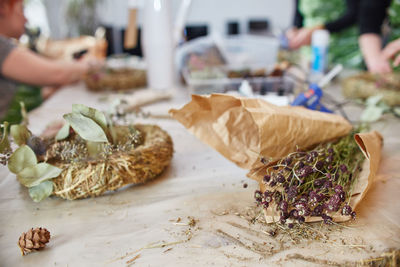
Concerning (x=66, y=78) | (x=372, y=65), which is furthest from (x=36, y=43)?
(x=372, y=65)

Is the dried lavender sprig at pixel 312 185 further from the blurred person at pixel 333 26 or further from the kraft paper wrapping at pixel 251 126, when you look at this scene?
the blurred person at pixel 333 26

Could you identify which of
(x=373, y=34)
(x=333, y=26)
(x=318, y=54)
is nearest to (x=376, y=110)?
(x=318, y=54)

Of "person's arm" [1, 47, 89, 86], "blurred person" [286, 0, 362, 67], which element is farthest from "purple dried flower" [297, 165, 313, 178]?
"blurred person" [286, 0, 362, 67]

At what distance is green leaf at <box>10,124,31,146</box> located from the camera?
635 mm

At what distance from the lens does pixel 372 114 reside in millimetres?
1062

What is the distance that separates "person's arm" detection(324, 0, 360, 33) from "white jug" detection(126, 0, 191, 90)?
1.32 meters

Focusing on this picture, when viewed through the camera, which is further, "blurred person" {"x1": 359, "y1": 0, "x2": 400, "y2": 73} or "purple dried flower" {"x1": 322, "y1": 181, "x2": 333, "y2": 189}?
"blurred person" {"x1": 359, "y1": 0, "x2": 400, "y2": 73}

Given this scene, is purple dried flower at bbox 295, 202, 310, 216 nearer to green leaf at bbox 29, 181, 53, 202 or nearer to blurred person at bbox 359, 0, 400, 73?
green leaf at bbox 29, 181, 53, 202

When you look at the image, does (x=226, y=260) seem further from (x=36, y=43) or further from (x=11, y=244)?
(x=36, y=43)

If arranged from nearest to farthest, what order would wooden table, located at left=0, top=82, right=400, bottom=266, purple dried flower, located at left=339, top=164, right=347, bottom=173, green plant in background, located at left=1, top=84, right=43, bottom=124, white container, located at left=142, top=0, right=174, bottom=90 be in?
wooden table, located at left=0, top=82, right=400, bottom=266, purple dried flower, located at left=339, top=164, right=347, bottom=173, white container, located at left=142, top=0, right=174, bottom=90, green plant in background, located at left=1, top=84, right=43, bottom=124

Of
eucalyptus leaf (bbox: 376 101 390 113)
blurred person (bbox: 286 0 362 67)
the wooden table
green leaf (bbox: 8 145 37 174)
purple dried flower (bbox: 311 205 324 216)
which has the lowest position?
the wooden table

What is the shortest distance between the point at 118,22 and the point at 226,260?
482cm

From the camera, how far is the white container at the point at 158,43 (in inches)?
A: 53.3

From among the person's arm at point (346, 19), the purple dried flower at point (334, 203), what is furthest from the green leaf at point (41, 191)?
the person's arm at point (346, 19)
